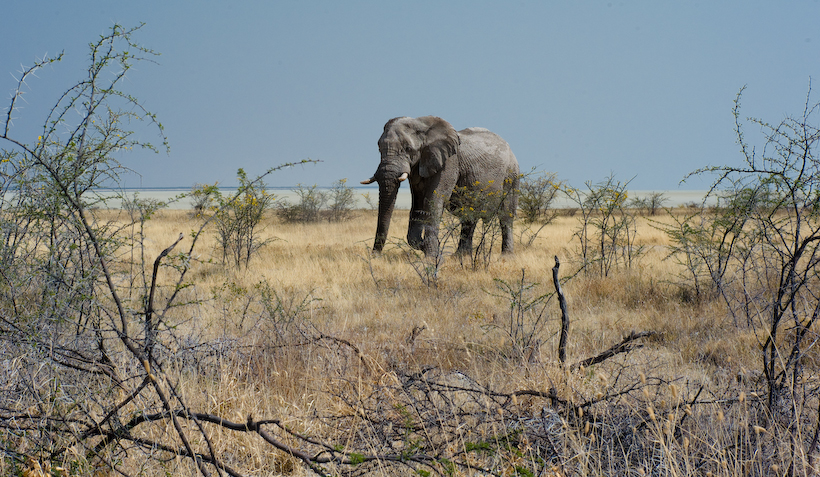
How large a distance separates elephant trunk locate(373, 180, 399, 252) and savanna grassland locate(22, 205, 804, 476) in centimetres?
178

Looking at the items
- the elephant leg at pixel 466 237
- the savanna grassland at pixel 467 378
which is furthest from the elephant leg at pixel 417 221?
the savanna grassland at pixel 467 378

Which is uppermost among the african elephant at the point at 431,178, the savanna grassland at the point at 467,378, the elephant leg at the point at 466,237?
the african elephant at the point at 431,178

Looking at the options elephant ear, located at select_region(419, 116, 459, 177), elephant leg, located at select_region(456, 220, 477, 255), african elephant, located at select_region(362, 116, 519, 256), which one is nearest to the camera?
african elephant, located at select_region(362, 116, 519, 256)

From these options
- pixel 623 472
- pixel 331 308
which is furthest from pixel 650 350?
pixel 331 308

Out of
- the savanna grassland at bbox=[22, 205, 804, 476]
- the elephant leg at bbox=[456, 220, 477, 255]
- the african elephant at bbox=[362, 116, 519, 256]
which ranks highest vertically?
the african elephant at bbox=[362, 116, 519, 256]

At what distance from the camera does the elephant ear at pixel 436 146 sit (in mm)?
10211

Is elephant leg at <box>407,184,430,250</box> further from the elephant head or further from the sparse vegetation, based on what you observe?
the sparse vegetation

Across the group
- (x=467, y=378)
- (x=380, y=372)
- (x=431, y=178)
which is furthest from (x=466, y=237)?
(x=467, y=378)

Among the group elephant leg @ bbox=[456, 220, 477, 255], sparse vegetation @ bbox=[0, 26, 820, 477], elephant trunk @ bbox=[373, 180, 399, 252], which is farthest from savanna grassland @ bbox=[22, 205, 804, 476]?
elephant leg @ bbox=[456, 220, 477, 255]

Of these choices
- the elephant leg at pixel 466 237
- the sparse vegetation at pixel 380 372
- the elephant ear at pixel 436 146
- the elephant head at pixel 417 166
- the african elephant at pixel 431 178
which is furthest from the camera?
the elephant leg at pixel 466 237

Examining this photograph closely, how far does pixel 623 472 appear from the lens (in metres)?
2.32

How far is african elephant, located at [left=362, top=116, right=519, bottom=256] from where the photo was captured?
9.69 metres

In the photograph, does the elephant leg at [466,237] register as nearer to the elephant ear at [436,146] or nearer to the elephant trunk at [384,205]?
the elephant ear at [436,146]

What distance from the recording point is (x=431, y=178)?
1052 cm
